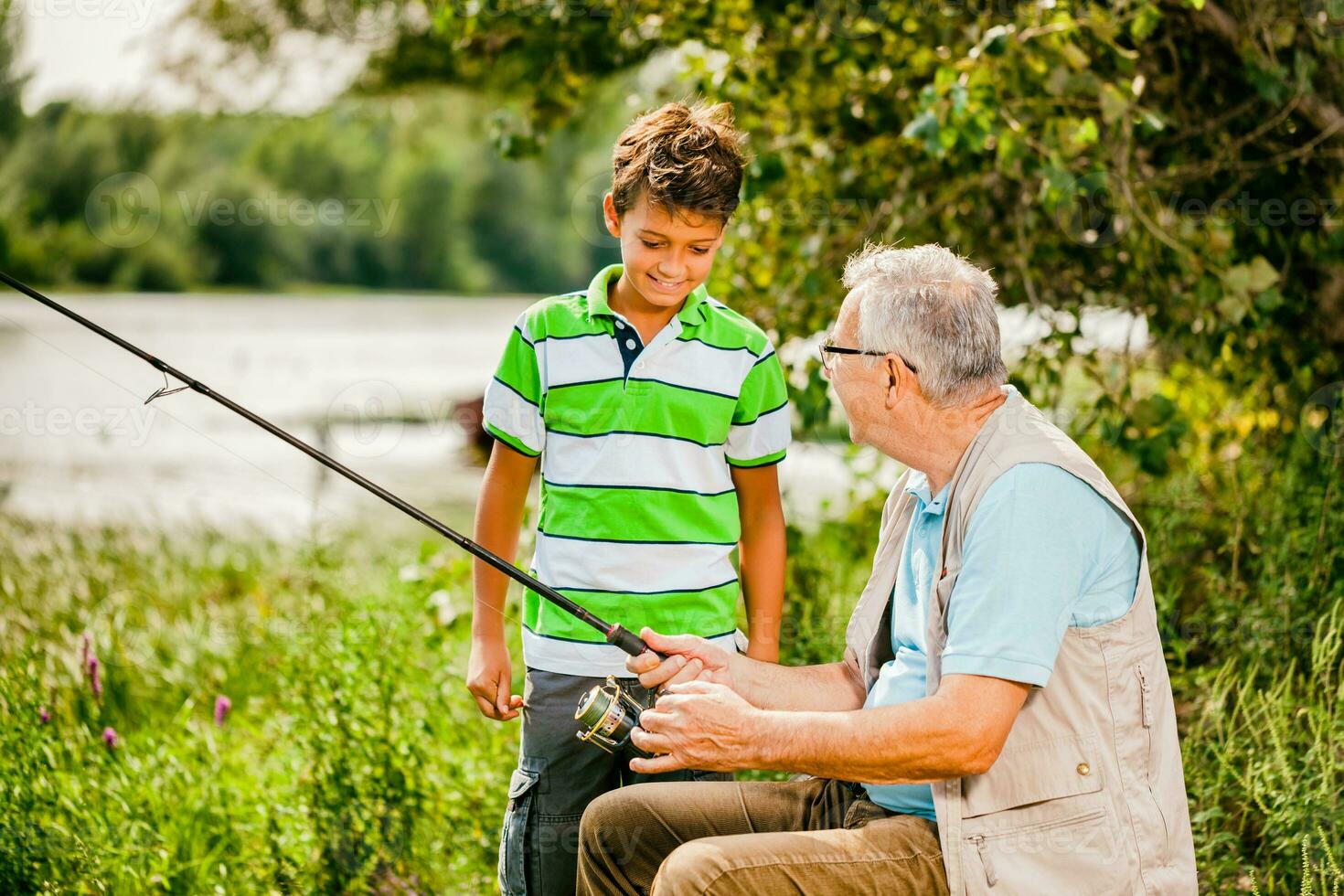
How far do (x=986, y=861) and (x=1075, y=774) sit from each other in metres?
0.17

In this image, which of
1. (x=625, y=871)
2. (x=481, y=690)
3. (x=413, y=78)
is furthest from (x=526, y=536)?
(x=413, y=78)

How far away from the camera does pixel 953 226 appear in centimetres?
380

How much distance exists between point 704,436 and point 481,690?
605 mm

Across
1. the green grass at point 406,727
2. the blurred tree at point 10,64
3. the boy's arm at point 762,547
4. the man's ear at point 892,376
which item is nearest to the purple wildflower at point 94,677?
the green grass at point 406,727

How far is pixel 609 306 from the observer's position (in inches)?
91.1

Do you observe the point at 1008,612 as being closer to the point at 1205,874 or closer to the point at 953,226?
the point at 1205,874

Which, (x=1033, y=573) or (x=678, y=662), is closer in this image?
(x=1033, y=573)

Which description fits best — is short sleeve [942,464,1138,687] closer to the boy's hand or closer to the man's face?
the man's face

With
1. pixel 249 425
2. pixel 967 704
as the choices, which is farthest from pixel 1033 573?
pixel 249 425

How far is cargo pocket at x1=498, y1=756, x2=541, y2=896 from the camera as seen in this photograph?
2.25 metres

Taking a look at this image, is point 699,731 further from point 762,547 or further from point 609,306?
point 609,306

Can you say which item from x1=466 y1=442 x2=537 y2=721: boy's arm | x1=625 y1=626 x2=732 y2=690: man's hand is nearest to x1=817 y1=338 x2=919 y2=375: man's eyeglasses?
x1=625 y1=626 x2=732 y2=690: man's hand

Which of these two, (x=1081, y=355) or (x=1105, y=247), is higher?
(x=1105, y=247)

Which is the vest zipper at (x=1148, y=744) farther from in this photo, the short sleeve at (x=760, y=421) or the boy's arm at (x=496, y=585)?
the boy's arm at (x=496, y=585)
